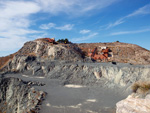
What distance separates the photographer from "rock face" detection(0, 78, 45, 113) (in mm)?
19114

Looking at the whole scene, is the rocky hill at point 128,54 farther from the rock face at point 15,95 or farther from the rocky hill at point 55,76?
the rock face at point 15,95

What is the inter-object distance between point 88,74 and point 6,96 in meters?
15.9

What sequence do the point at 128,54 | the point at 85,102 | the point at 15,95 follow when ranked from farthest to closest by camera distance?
the point at 128,54 < the point at 15,95 < the point at 85,102

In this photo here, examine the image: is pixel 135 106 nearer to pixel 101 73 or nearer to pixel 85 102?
pixel 85 102

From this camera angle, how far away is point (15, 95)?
22.2 meters

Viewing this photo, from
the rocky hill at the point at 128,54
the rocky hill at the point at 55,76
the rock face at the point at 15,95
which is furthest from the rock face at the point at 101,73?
the rocky hill at the point at 128,54

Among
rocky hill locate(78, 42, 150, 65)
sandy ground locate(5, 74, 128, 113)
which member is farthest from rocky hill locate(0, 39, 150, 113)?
rocky hill locate(78, 42, 150, 65)

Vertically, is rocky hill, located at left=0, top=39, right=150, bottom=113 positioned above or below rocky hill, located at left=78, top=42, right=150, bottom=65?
below

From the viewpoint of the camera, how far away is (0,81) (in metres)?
25.7

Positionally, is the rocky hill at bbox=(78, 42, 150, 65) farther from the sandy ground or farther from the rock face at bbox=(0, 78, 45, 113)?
the rock face at bbox=(0, 78, 45, 113)

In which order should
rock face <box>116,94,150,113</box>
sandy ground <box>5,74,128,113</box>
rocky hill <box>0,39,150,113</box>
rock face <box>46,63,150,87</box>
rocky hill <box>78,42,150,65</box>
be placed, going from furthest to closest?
rocky hill <box>78,42,150,65</box>, rock face <box>46,63,150,87</box>, rocky hill <box>0,39,150,113</box>, sandy ground <box>5,74,128,113</box>, rock face <box>116,94,150,113</box>

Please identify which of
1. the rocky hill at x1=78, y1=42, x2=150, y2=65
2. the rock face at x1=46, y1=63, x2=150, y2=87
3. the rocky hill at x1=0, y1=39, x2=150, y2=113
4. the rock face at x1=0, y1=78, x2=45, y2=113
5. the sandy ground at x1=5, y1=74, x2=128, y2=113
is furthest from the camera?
the rocky hill at x1=78, y1=42, x2=150, y2=65

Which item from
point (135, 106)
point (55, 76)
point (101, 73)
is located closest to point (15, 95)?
point (55, 76)

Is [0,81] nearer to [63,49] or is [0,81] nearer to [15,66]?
[15,66]
